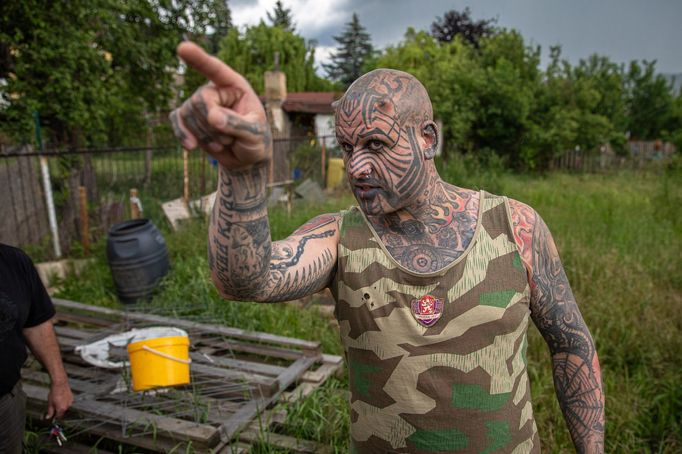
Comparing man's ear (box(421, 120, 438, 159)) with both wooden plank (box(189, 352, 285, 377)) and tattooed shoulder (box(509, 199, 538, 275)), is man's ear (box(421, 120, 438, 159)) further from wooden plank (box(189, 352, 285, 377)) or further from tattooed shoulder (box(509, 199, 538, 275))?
wooden plank (box(189, 352, 285, 377))

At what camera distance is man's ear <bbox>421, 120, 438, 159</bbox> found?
1.42 metres

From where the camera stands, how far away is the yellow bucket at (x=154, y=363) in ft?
9.21

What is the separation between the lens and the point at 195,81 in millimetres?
20844

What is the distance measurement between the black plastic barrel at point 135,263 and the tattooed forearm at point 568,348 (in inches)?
179

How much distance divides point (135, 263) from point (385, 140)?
4.56m

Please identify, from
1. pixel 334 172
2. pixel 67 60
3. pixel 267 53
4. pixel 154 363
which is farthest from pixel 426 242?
pixel 267 53

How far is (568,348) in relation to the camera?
1.58 meters

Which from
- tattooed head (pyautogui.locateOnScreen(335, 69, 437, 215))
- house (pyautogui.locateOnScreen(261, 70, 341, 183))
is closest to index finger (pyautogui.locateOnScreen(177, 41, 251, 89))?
tattooed head (pyautogui.locateOnScreen(335, 69, 437, 215))

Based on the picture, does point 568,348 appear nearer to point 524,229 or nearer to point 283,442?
point 524,229

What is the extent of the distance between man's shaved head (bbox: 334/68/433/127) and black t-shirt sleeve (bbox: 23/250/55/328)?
201 centimetres

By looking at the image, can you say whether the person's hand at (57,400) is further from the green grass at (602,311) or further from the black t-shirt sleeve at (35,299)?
the green grass at (602,311)

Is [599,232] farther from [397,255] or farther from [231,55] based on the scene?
[231,55]

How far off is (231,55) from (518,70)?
59.8 feet

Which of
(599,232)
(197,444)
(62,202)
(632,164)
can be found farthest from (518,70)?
(197,444)
